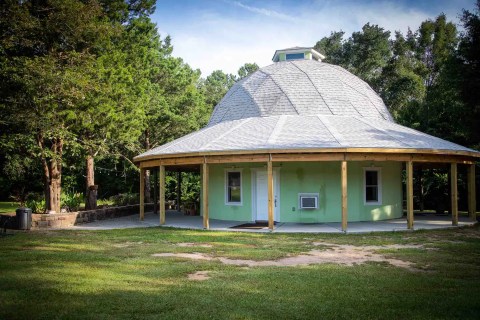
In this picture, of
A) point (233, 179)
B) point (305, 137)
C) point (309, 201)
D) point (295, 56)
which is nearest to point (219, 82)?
point (295, 56)

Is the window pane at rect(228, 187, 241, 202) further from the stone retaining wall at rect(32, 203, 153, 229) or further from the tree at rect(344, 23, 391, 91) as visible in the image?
the tree at rect(344, 23, 391, 91)

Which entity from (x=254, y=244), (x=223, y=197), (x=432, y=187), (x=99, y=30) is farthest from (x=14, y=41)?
(x=432, y=187)

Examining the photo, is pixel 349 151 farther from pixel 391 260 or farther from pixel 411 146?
pixel 391 260

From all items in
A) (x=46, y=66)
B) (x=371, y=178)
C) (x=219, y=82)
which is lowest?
(x=371, y=178)

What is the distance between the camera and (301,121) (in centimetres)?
1553

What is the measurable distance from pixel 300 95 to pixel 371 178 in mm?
4680

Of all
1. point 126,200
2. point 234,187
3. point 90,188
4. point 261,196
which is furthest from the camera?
point 126,200

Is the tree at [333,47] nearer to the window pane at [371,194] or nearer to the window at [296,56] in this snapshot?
the window at [296,56]

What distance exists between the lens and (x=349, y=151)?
1204cm

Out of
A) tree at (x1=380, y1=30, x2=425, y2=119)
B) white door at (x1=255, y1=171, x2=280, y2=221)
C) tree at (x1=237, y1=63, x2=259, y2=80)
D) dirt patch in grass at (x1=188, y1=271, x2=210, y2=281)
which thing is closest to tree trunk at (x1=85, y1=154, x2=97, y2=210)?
white door at (x1=255, y1=171, x2=280, y2=221)

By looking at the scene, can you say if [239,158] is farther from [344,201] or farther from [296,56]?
[296,56]

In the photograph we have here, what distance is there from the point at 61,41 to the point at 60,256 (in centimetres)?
1048

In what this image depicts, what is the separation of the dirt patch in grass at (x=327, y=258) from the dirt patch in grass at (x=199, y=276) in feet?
3.05

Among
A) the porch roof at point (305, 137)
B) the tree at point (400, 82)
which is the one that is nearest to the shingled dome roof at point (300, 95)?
the porch roof at point (305, 137)
